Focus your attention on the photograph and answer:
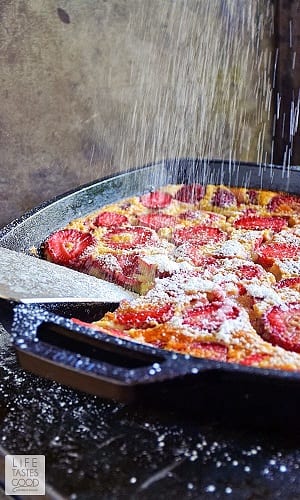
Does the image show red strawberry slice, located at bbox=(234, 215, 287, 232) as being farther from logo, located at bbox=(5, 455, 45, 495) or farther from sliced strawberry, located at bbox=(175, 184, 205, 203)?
logo, located at bbox=(5, 455, 45, 495)

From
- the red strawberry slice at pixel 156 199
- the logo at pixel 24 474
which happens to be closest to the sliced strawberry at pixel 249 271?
the red strawberry slice at pixel 156 199

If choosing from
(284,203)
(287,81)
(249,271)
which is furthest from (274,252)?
(287,81)

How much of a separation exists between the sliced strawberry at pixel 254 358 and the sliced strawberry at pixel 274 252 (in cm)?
54

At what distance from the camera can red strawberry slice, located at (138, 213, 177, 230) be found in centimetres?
197

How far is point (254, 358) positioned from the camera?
1.17m

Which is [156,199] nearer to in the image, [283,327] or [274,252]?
[274,252]

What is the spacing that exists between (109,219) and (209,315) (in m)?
0.75

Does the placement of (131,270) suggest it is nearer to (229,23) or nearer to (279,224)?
(279,224)

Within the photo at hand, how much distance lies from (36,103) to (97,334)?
160 cm

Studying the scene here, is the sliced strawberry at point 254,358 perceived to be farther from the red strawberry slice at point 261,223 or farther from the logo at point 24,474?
the red strawberry slice at point 261,223

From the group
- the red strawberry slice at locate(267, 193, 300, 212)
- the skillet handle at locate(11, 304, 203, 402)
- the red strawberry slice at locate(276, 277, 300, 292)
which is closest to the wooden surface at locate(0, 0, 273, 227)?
the red strawberry slice at locate(267, 193, 300, 212)

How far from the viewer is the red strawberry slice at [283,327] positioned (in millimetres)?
1234

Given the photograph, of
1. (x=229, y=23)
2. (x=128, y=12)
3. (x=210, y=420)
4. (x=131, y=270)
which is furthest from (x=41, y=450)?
(x=229, y=23)

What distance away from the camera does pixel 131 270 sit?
167 cm
